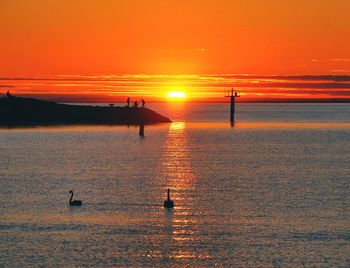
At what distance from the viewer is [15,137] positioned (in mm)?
158750

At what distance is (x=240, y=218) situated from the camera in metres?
57.1

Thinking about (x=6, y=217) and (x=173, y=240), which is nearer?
(x=173, y=240)

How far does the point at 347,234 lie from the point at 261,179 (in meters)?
31.8

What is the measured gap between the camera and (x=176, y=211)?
59.6m

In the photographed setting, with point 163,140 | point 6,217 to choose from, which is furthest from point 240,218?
point 163,140

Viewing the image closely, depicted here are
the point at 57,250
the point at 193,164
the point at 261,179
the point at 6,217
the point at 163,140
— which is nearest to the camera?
the point at 57,250

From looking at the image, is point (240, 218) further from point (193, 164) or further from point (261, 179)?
point (193, 164)

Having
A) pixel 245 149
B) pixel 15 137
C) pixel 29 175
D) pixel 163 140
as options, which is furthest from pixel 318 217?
pixel 15 137

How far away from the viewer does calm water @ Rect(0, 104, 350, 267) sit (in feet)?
151

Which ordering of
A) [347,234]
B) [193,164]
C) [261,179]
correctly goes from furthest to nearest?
[193,164] < [261,179] < [347,234]

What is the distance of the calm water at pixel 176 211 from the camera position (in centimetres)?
4594

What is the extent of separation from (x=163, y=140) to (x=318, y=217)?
320 ft

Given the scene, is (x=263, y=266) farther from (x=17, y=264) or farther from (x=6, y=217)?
(x=6, y=217)

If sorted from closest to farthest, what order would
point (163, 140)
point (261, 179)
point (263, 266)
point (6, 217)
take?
1. point (263, 266)
2. point (6, 217)
3. point (261, 179)
4. point (163, 140)
